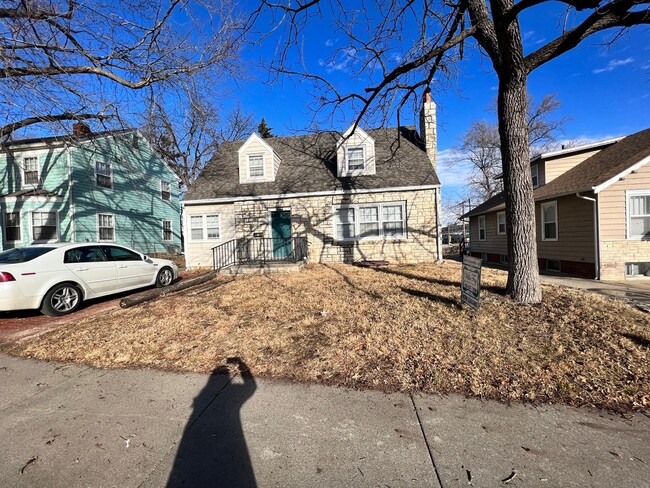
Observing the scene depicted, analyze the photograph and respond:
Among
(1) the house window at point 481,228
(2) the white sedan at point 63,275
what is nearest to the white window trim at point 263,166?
(2) the white sedan at point 63,275

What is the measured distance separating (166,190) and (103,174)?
4.79 meters

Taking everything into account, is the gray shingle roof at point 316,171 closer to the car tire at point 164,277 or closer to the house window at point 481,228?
the car tire at point 164,277

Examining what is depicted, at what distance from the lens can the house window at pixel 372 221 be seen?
13.2 m

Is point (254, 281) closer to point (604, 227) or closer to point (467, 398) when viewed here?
point (467, 398)

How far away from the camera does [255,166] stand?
47.6 feet

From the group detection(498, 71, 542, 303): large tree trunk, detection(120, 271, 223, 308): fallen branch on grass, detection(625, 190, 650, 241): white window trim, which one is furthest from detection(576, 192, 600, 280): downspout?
detection(120, 271, 223, 308): fallen branch on grass

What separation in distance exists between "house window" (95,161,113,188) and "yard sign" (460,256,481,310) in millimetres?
19114

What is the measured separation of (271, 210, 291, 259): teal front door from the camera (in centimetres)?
1384

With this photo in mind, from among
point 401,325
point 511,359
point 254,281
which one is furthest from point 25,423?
point 254,281

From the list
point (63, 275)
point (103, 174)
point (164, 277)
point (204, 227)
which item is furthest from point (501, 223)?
point (103, 174)

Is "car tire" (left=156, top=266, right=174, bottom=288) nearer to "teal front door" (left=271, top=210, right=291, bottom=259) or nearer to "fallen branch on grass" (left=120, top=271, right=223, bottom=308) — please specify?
"fallen branch on grass" (left=120, top=271, right=223, bottom=308)

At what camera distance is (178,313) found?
6.00 m

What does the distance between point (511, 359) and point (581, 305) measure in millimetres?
3148

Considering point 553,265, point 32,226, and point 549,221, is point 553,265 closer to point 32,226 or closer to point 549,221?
point 549,221
